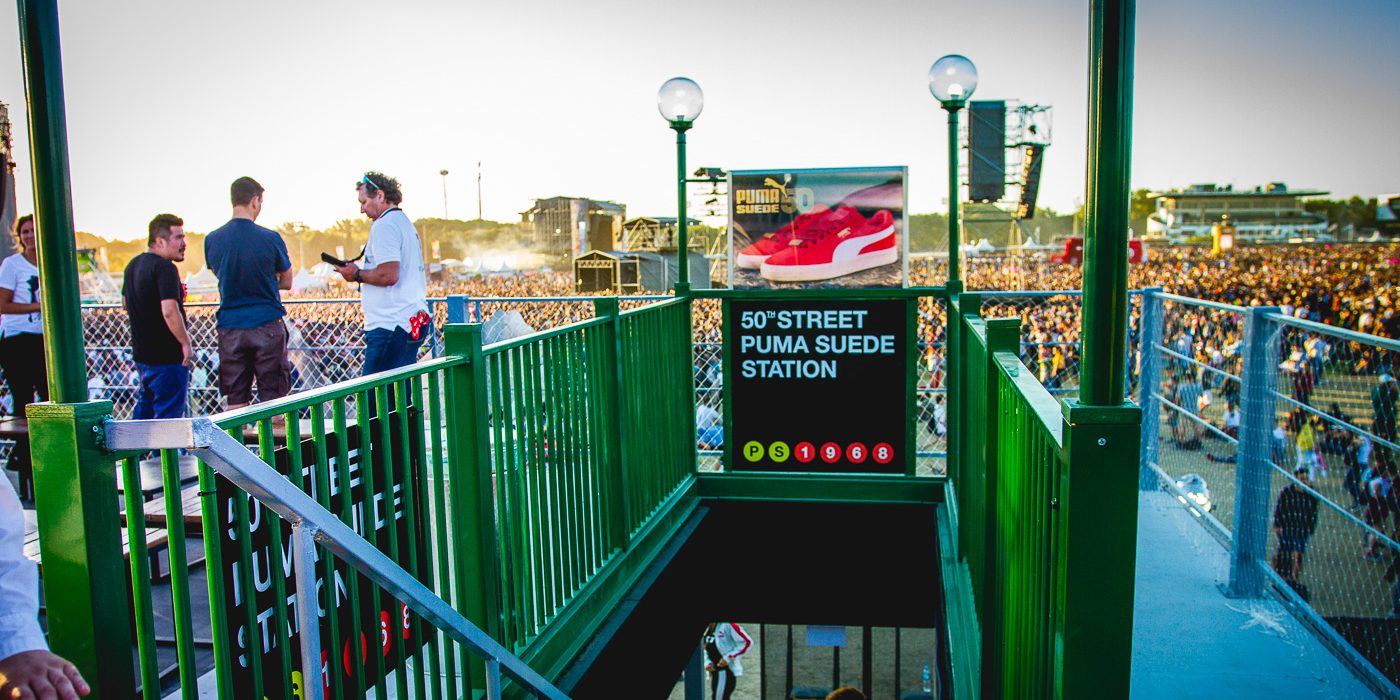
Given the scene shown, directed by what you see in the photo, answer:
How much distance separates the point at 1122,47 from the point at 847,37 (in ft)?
52.8

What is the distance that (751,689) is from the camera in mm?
16031

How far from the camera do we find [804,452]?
20.3ft

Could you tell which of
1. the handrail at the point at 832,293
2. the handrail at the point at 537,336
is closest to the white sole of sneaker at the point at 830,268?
the handrail at the point at 832,293

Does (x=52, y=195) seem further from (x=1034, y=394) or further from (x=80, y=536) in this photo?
(x=1034, y=394)

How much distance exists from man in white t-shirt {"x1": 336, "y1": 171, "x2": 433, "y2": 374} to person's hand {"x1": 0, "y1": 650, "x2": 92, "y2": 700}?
11.3ft

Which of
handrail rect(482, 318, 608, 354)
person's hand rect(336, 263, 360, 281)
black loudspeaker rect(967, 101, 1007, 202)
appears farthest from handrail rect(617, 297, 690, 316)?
black loudspeaker rect(967, 101, 1007, 202)

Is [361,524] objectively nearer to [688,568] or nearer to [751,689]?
[688,568]

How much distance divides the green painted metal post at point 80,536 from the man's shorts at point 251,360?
3.79m

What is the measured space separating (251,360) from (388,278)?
1.14 m

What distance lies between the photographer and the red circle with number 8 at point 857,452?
6090 millimetres

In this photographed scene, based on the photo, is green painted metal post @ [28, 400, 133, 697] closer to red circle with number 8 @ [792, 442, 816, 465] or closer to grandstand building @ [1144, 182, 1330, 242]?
red circle with number 8 @ [792, 442, 816, 465]

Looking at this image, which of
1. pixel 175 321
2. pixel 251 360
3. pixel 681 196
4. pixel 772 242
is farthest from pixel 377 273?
pixel 772 242

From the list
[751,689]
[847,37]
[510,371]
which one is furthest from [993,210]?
[510,371]

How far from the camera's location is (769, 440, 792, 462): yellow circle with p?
6223 millimetres
